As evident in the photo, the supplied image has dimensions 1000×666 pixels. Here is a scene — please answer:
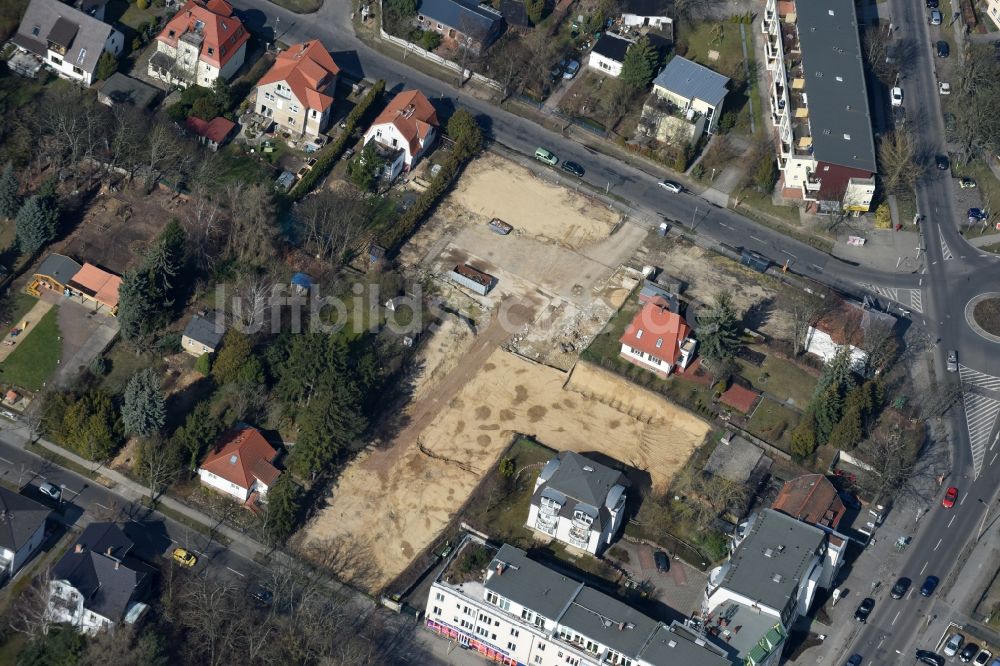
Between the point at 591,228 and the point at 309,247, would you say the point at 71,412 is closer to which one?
the point at 309,247

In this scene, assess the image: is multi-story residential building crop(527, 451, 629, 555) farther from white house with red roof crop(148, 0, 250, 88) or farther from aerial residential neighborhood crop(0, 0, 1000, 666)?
white house with red roof crop(148, 0, 250, 88)

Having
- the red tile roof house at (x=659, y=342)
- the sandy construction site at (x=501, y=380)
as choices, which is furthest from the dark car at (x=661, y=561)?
the red tile roof house at (x=659, y=342)

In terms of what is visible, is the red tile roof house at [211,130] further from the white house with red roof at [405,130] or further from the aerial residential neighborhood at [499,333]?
the white house with red roof at [405,130]

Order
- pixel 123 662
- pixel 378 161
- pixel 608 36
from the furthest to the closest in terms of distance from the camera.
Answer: pixel 608 36 < pixel 378 161 < pixel 123 662

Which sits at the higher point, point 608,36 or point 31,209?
point 608,36

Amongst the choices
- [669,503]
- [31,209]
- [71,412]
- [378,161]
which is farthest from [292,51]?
[669,503]

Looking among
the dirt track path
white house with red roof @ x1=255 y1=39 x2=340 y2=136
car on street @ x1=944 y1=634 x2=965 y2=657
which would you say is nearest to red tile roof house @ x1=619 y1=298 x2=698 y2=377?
the dirt track path

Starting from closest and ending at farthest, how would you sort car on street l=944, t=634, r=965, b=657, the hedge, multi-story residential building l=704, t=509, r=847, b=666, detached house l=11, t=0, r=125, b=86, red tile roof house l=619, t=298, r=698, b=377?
1. multi-story residential building l=704, t=509, r=847, b=666
2. car on street l=944, t=634, r=965, b=657
3. red tile roof house l=619, t=298, r=698, b=377
4. the hedge
5. detached house l=11, t=0, r=125, b=86
